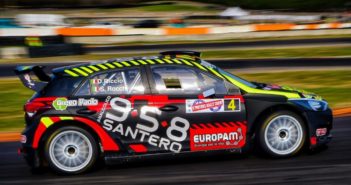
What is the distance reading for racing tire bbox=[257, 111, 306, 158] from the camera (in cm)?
716

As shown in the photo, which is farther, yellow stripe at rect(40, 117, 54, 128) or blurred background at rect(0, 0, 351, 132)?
blurred background at rect(0, 0, 351, 132)

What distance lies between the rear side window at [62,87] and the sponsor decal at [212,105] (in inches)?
58.7

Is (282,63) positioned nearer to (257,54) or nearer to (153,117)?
(257,54)

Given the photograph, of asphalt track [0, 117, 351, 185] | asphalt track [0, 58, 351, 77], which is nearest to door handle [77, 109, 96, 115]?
asphalt track [0, 117, 351, 185]

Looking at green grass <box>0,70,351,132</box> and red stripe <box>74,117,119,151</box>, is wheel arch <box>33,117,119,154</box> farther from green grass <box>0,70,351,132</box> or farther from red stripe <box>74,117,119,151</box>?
green grass <box>0,70,351,132</box>

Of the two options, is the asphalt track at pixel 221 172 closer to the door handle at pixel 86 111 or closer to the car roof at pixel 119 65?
the door handle at pixel 86 111

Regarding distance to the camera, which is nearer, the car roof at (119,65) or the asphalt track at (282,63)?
the car roof at (119,65)

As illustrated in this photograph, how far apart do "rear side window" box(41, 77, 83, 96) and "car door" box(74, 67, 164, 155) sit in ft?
0.37

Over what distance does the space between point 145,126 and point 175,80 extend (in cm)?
73

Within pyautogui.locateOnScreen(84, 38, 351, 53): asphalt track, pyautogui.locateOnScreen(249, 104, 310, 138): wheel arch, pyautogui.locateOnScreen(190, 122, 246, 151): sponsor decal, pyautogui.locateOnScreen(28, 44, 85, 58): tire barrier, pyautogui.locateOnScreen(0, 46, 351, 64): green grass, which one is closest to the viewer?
pyautogui.locateOnScreen(190, 122, 246, 151): sponsor decal

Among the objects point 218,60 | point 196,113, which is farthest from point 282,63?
point 196,113

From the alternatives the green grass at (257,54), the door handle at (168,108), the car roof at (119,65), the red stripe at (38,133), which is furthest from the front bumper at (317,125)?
the green grass at (257,54)

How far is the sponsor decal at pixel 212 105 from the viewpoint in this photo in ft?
23.1

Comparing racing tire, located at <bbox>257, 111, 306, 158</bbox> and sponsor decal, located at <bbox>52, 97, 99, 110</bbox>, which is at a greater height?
sponsor decal, located at <bbox>52, 97, 99, 110</bbox>
